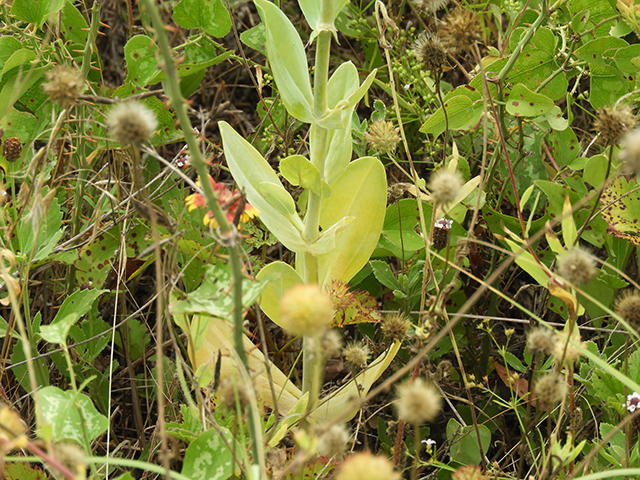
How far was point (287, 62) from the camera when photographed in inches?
38.1

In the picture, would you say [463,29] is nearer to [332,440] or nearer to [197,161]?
[197,161]

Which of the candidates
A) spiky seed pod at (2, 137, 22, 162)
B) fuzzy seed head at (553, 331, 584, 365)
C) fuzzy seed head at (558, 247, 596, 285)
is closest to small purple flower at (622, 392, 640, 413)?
fuzzy seed head at (553, 331, 584, 365)

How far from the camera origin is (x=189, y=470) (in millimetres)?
768

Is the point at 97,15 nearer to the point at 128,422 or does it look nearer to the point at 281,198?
the point at 281,198

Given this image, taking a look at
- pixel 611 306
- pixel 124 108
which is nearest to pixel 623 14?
pixel 611 306

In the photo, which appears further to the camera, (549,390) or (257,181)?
(257,181)

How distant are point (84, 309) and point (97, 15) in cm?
58

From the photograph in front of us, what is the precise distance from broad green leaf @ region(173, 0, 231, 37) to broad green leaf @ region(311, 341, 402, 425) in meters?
0.79

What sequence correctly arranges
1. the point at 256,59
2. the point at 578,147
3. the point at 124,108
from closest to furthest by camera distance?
the point at 124,108, the point at 578,147, the point at 256,59

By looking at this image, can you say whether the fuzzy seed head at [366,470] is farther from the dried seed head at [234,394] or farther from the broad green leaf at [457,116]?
the broad green leaf at [457,116]

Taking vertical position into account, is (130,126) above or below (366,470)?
above

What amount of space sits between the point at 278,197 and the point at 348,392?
1.17 feet

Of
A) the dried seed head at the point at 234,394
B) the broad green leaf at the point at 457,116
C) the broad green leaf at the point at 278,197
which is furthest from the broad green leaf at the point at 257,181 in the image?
the dried seed head at the point at 234,394

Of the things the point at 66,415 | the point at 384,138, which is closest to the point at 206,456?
the point at 66,415
